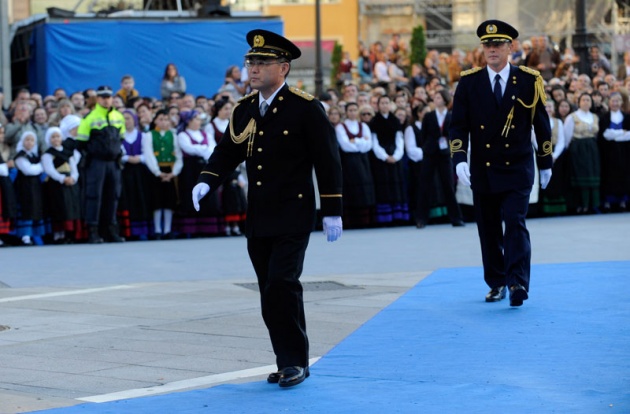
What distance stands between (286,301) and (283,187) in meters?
0.63

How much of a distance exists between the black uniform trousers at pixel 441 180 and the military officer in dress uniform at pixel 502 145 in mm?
8954

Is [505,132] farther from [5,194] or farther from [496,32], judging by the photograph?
[5,194]

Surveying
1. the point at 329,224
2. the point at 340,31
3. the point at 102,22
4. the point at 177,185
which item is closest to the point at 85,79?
the point at 102,22

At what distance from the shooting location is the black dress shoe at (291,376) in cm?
773

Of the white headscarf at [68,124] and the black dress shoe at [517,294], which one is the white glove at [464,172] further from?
the white headscarf at [68,124]

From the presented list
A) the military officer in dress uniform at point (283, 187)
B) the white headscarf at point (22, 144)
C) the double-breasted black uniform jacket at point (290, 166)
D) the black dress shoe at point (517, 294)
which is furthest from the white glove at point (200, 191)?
the white headscarf at point (22, 144)

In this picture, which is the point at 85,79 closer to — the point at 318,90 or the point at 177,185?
the point at 177,185

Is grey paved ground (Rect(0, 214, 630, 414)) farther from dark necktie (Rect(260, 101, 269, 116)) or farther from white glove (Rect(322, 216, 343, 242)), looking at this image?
dark necktie (Rect(260, 101, 269, 116))

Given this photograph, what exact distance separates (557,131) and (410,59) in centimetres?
1678

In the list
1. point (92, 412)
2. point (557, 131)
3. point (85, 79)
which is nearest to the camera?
point (92, 412)

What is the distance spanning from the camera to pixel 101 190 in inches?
731

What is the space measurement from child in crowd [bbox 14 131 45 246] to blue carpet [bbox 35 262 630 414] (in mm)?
8126

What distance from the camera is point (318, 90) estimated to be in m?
36.2

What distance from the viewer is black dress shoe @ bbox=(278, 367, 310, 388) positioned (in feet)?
25.3
